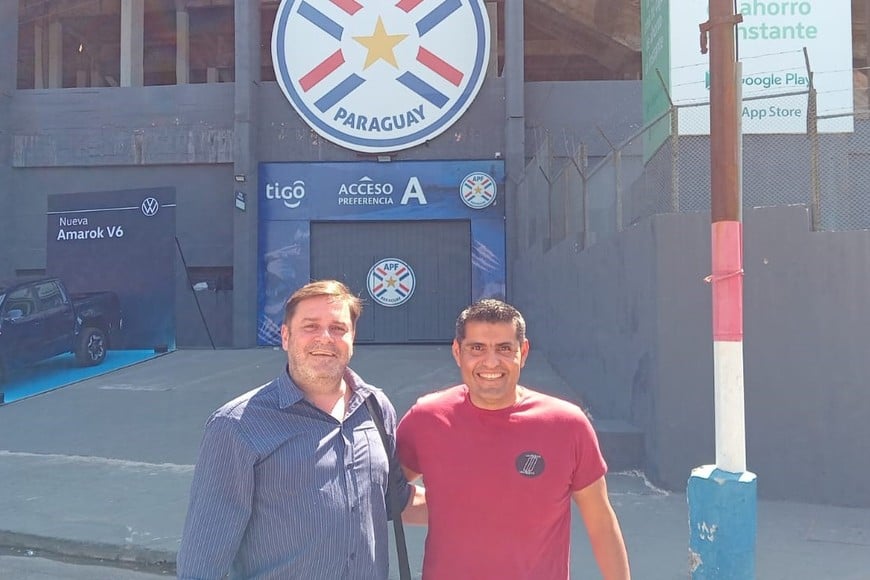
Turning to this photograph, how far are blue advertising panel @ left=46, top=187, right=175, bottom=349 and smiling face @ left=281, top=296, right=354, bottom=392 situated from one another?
42.9ft

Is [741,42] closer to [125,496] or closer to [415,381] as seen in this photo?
[415,381]

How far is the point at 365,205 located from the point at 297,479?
1583cm

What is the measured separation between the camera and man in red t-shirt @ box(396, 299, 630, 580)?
247cm

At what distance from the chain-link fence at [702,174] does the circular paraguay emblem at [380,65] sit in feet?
22.3

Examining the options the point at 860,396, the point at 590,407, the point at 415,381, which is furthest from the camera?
the point at 415,381

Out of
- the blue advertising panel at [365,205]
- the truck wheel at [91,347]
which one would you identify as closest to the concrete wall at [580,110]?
the blue advertising panel at [365,205]

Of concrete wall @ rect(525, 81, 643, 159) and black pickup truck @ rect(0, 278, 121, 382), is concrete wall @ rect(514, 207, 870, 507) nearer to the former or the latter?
black pickup truck @ rect(0, 278, 121, 382)

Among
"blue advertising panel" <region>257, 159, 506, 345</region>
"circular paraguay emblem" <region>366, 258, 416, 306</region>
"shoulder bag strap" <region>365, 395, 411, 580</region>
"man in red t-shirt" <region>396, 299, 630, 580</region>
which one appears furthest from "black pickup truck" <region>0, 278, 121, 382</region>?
"man in red t-shirt" <region>396, 299, 630, 580</region>

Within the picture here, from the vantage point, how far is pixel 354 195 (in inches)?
700

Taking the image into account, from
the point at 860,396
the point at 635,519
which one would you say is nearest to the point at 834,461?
the point at 860,396

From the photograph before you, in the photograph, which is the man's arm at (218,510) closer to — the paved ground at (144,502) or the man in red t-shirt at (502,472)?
the man in red t-shirt at (502,472)

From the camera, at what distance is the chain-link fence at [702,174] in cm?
747

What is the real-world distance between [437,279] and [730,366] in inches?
538

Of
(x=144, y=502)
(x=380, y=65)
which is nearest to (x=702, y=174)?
(x=144, y=502)
